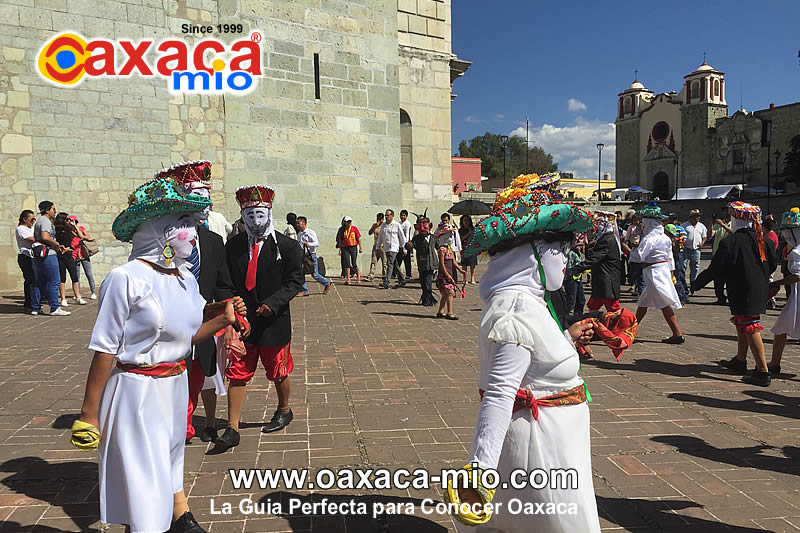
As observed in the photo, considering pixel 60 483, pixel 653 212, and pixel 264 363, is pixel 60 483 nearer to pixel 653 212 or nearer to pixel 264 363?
pixel 264 363

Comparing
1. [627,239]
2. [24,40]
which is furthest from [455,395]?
[24,40]

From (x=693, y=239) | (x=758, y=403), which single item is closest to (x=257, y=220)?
(x=758, y=403)

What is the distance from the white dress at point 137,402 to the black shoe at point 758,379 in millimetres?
5962

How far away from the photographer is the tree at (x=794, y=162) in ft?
137

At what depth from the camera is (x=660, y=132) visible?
206ft

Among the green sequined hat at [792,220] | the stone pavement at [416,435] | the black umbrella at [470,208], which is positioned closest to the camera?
the stone pavement at [416,435]

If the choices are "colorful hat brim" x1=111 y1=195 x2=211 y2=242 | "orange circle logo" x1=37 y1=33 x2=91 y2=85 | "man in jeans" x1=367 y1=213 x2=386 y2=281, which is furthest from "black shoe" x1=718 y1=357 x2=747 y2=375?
"orange circle logo" x1=37 y1=33 x2=91 y2=85

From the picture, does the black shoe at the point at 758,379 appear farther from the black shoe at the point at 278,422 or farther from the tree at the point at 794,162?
the tree at the point at 794,162

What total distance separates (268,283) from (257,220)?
52 cm

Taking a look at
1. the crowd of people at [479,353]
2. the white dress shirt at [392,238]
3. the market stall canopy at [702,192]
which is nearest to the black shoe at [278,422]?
the crowd of people at [479,353]

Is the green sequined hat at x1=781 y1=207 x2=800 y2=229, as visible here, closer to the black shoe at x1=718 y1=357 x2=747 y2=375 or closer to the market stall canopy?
the black shoe at x1=718 y1=357 x2=747 y2=375

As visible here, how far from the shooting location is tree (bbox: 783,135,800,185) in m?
41.8

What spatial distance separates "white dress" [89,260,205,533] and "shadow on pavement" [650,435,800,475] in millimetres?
3651

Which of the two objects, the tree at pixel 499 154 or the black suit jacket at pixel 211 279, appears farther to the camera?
the tree at pixel 499 154
